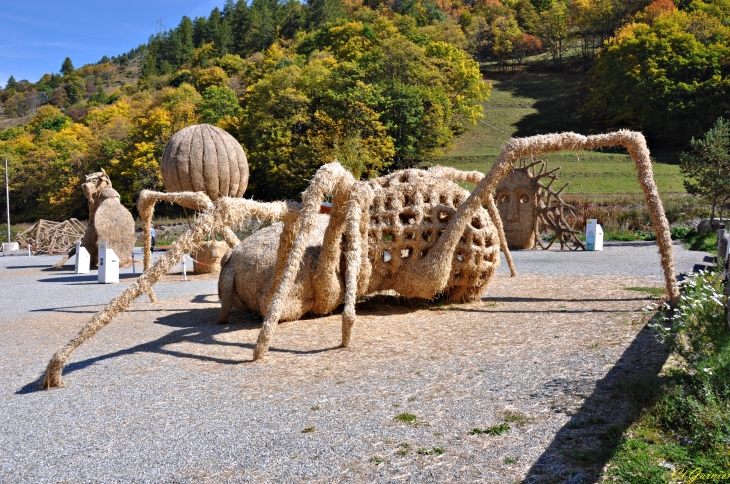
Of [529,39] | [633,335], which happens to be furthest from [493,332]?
[529,39]

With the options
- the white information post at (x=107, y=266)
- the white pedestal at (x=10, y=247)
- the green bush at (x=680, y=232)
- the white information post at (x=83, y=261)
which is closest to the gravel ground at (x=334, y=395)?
the white information post at (x=107, y=266)

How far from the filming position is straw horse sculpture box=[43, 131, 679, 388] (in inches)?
270

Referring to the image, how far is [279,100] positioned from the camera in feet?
151

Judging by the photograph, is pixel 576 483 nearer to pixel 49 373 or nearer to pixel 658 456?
pixel 658 456

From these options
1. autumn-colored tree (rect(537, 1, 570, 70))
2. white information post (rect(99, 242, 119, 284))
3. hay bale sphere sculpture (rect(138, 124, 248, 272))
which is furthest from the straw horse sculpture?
autumn-colored tree (rect(537, 1, 570, 70))

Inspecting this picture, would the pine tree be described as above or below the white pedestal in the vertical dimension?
above

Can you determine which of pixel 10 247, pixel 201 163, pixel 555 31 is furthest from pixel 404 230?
pixel 555 31

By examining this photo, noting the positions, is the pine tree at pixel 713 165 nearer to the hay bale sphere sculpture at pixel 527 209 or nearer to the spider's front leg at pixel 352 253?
the hay bale sphere sculpture at pixel 527 209

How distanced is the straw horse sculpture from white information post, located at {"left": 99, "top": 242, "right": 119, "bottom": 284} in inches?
300

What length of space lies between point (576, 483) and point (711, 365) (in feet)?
5.92

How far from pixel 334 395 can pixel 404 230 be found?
372cm

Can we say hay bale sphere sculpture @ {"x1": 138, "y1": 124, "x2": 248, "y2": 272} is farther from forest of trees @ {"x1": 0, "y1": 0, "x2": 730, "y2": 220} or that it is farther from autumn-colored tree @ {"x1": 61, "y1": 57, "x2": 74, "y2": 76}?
autumn-colored tree @ {"x1": 61, "y1": 57, "x2": 74, "y2": 76}

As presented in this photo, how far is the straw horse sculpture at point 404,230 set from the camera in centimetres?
685

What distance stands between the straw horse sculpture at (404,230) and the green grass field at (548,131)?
2449cm
